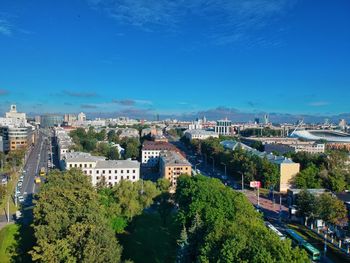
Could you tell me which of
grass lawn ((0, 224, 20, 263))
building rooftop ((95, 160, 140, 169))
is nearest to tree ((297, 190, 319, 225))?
building rooftop ((95, 160, 140, 169))

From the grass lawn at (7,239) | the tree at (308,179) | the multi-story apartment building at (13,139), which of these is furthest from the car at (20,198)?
the multi-story apartment building at (13,139)

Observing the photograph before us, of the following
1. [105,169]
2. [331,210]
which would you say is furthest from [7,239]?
[331,210]

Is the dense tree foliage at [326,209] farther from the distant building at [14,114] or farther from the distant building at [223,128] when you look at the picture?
the distant building at [14,114]

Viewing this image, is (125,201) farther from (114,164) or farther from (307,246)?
(114,164)

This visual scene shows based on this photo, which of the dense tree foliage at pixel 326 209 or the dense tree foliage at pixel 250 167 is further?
the dense tree foliage at pixel 250 167

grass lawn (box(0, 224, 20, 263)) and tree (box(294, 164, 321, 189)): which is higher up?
tree (box(294, 164, 321, 189))

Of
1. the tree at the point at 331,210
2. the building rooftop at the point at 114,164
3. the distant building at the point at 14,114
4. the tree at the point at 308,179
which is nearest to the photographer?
the tree at the point at 331,210

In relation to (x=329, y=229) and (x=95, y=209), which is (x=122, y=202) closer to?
(x=95, y=209)

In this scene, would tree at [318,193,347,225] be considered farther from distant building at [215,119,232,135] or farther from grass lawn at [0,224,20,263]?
distant building at [215,119,232,135]
